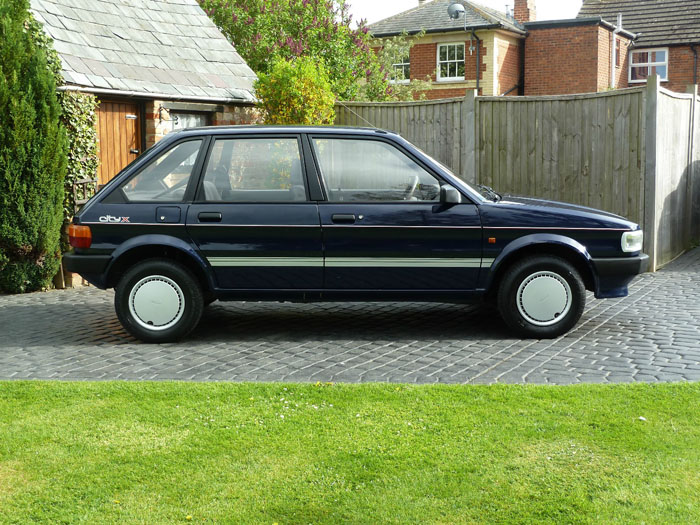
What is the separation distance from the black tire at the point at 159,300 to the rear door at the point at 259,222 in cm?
30

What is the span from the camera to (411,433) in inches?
203

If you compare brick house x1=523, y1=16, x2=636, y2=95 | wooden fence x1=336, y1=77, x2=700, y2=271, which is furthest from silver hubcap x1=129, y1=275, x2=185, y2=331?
brick house x1=523, y1=16, x2=636, y2=95

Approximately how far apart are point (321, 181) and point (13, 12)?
5.26 m

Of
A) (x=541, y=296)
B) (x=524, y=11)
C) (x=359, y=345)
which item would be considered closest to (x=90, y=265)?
(x=359, y=345)

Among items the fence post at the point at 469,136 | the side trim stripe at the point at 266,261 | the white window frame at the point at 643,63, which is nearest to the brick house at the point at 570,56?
the white window frame at the point at 643,63

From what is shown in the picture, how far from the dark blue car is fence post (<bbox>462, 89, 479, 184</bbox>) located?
516 cm

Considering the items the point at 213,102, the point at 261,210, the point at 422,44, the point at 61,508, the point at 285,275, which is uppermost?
the point at 422,44

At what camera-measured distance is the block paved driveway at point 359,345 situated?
6668mm

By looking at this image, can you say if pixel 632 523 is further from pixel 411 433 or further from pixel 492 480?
pixel 411 433

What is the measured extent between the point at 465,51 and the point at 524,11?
586 cm

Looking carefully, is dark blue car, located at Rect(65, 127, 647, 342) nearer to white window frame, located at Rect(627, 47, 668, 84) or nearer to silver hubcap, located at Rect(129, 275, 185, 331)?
silver hubcap, located at Rect(129, 275, 185, 331)

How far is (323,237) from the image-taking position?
7648mm

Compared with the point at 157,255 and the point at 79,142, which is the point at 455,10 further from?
the point at 157,255

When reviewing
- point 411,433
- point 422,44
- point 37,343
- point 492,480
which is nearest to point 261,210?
point 37,343
